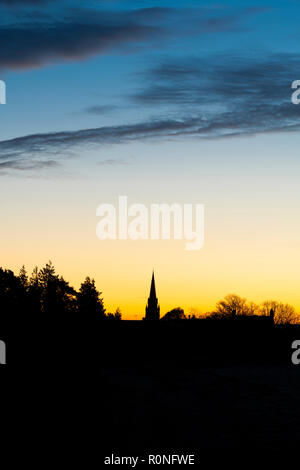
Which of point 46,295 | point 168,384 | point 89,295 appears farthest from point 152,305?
point 168,384

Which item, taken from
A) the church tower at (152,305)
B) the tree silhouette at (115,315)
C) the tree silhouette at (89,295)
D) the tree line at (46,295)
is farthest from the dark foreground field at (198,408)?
the church tower at (152,305)

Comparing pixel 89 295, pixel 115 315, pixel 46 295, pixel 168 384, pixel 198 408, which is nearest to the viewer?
pixel 198 408

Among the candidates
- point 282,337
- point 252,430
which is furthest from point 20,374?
point 282,337

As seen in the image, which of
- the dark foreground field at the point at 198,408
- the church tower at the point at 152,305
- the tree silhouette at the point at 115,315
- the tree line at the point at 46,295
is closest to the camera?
the dark foreground field at the point at 198,408

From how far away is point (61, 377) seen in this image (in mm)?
38469

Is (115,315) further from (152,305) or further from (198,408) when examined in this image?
(198,408)

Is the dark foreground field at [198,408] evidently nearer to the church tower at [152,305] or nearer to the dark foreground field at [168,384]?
the dark foreground field at [168,384]

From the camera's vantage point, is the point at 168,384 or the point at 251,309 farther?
the point at 251,309

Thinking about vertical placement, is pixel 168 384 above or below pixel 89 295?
below

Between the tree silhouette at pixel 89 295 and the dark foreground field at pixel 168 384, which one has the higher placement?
the tree silhouette at pixel 89 295

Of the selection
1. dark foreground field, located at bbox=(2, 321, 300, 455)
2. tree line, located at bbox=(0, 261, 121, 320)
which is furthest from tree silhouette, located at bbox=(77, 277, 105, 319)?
dark foreground field, located at bbox=(2, 321, 300, 455)

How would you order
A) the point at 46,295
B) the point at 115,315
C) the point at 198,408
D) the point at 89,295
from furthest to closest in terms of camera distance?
1. the point at 115,315
2. the point at 89,295
3. the point at 46,295
4. the point at 198,408

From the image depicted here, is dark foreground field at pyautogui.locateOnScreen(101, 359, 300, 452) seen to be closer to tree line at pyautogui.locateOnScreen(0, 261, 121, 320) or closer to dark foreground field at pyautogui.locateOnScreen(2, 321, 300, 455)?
dark foreground field at pyautogui.locateOnScreen(2, 321, 300, 455)
